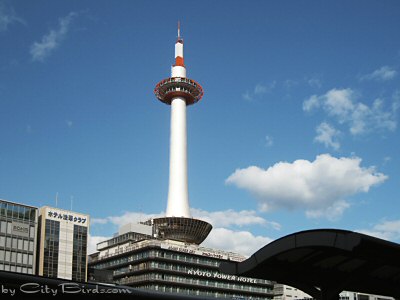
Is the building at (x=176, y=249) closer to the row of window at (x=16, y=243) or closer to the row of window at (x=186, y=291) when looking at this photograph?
the row of window at (x=186, y=291)

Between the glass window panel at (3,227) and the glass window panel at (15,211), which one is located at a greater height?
the glass window panel at (15,211)

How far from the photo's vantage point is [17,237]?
84.0 metres

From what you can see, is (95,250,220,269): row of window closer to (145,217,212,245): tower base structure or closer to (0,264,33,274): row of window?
(145,217,212,245): tower base structure

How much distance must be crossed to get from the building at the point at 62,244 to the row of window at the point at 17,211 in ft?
6.28

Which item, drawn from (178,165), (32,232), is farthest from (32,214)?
(178,165)

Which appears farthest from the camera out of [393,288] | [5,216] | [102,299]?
[5,216]

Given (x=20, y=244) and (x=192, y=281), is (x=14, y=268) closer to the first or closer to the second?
(x=20, y=244)

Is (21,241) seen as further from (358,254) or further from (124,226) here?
(358,254)

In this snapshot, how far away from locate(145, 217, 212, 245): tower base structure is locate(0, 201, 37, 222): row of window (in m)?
37.6

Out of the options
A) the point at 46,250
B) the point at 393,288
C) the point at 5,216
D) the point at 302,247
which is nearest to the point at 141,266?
the point at 46,250

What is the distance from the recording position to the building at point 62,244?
8719 centimetres

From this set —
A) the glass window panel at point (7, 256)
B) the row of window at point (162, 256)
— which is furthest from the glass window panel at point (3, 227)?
the row of window at point (162, 256)

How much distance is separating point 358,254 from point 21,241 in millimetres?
71704

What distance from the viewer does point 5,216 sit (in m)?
83.9
